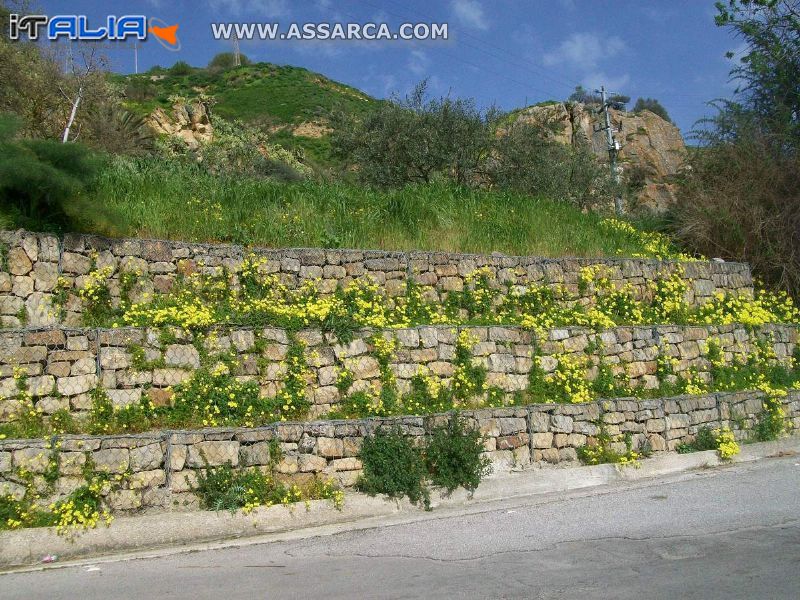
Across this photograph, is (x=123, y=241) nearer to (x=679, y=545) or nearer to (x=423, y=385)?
(x=423, y=385)

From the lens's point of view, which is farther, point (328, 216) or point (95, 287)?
point (328, 216)

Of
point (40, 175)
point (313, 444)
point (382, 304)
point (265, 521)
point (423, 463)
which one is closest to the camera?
point (265, 521)

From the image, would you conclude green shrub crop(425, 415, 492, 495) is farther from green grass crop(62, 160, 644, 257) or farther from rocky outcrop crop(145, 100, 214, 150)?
rocky outcrop crop(145, 100, 214, 150)

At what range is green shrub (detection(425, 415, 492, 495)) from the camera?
868cm

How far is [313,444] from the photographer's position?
8.38 metres

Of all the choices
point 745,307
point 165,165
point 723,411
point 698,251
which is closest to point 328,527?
point 723,411

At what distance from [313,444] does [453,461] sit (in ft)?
5.80

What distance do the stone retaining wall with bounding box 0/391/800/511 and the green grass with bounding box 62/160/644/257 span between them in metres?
3.93

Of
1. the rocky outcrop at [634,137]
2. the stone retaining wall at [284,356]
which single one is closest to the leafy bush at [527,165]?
the stone retaining wall at [284,356]

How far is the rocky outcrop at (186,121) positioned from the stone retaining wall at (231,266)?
23.4 metres

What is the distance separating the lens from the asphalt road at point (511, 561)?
5.68 meters

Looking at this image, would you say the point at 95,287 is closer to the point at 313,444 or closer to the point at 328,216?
the point at 313,444

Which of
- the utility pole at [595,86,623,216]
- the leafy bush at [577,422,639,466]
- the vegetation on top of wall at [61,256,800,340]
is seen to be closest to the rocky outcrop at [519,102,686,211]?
the utility pole at [595,86,623,216]

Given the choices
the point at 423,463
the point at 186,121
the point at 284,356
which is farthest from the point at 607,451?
the point at 186,121
